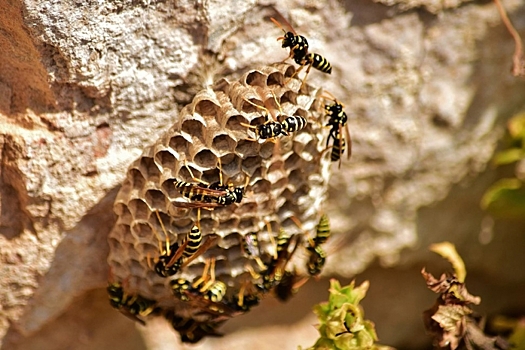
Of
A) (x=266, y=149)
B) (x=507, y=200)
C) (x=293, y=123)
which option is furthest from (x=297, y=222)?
(x=507, y=200)

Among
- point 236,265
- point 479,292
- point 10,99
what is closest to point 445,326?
point 236,265

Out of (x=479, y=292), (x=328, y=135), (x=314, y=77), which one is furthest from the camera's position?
(x=479, y=292)

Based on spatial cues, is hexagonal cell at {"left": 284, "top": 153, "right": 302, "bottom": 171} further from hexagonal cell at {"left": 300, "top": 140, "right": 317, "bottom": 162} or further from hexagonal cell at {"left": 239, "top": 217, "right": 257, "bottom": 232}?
hexagonal cell at {"left": 239, "top": 217, "right": 257, "bottom": 232}

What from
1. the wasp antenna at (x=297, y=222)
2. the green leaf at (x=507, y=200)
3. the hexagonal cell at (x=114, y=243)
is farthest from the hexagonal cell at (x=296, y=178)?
the green leaf at (x=507, y=200)

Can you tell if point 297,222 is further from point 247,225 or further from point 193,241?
point 193,241

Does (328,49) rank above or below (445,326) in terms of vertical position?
above

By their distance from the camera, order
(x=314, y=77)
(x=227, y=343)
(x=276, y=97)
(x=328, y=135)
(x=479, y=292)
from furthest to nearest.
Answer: (x=479, y=292), (x=227, y=343), (x=314, y=77), (x=328, y=135), (x=276, y=97)

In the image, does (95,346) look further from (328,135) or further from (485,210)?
(485,210)

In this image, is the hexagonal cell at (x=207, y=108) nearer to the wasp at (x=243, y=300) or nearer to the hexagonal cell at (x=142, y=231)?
the hexagonal cell at (x=142, y=231)
